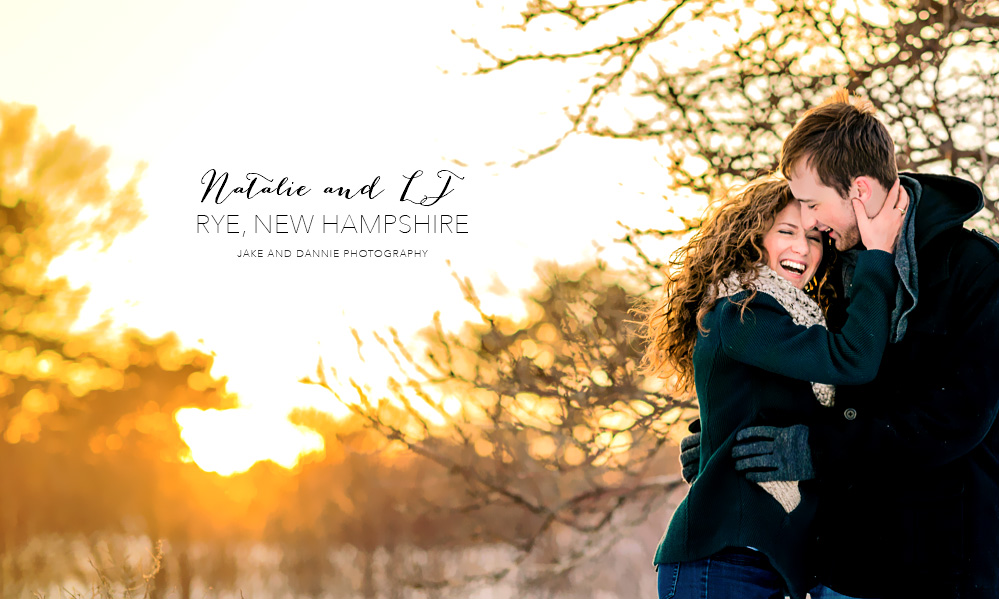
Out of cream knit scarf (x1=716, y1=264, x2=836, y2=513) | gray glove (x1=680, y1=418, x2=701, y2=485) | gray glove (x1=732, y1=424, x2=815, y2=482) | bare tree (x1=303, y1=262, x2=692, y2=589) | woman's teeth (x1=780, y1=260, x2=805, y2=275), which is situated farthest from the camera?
bare tree (x1=303, y1=262, x2=692, y2=589)

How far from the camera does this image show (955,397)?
1.67 meters

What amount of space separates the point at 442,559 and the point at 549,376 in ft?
6.16

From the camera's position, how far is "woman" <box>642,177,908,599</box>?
1.70 metres

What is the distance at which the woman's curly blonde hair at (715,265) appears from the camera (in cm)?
192

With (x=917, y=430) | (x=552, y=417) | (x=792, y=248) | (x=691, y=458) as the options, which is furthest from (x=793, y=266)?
(x=552, y=417)

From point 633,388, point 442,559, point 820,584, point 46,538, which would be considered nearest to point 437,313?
point 633,388

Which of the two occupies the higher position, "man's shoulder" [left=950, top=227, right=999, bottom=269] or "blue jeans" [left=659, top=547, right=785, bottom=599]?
"man's shoulder" [left=950, top=227, right=999, bottom=269]

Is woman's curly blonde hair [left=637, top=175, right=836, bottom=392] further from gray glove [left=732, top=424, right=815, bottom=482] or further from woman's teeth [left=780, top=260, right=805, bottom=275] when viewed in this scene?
gray glove [left=732, top=424, right=815, bottom=482]

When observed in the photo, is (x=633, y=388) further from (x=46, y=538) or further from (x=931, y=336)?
(x=46, y=538)

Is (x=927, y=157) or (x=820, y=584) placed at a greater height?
(x=927, y=157)

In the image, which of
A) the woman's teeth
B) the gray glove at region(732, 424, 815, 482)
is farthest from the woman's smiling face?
the gray glove at region(732, 424, 815, 482)

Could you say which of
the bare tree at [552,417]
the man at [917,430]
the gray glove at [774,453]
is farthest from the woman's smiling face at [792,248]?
the bare tree at [552,417]

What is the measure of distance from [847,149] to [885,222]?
18 centimetres

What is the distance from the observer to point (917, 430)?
167 cm
